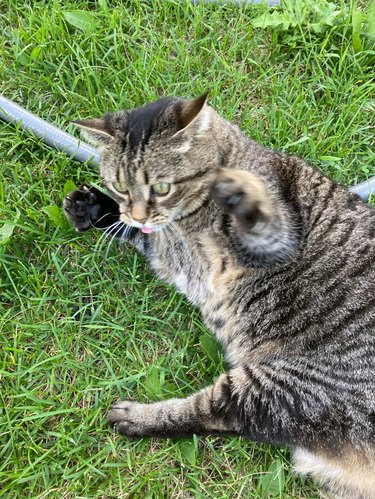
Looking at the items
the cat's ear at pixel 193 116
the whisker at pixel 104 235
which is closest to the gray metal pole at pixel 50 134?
the whisker at pixel 104 235

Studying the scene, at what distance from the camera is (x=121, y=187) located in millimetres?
1981

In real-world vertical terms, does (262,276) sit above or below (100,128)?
below

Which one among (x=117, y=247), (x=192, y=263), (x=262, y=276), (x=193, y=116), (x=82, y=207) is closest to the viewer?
(x=193, y=116)

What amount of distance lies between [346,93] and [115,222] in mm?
1294

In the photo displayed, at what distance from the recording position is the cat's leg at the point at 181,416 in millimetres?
1956

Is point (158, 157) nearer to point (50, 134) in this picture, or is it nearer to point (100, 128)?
point (100, 128)

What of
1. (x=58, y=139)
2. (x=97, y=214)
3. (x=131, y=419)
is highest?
(x=58, y=139)

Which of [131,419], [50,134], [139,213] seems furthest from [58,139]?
[131,419]

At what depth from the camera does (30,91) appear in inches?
101

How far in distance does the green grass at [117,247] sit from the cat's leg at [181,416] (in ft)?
0.23

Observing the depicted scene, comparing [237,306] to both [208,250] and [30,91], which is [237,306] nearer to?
[208,250]

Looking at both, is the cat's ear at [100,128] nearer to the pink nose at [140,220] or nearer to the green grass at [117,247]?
the pink nose at [140,220]

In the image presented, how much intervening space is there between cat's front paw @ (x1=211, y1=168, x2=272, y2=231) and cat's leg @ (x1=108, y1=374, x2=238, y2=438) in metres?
0.64

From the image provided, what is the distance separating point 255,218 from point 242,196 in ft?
0.35
